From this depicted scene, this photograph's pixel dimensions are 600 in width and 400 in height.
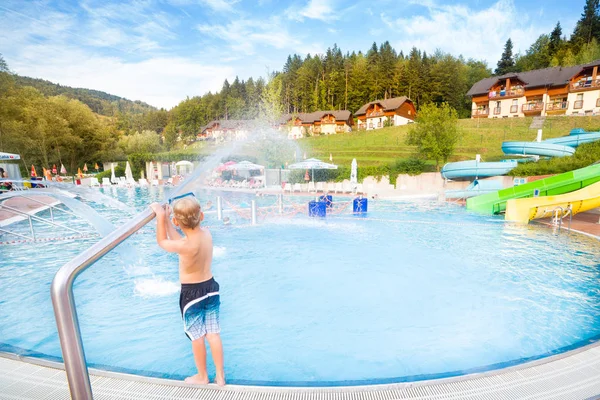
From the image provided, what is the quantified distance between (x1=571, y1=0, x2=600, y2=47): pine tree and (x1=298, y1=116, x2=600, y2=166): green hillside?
150 feet

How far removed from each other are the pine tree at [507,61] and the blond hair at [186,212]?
321 ft

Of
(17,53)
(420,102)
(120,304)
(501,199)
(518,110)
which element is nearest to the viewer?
(120,304)

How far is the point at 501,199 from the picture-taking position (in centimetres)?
1666

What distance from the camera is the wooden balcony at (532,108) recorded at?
49216 mm

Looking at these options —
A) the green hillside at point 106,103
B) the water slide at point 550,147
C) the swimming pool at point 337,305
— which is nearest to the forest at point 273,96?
the green hillside at point 106,103

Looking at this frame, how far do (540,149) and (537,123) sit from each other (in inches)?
905

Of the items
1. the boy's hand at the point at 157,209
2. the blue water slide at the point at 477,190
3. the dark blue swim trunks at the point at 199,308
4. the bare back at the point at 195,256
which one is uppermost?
the boy's hand at the point at 157,209

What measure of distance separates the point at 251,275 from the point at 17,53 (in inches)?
1887

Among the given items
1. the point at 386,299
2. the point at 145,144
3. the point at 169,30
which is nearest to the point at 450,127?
the point at 386,299

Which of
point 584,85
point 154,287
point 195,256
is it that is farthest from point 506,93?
point 195,256

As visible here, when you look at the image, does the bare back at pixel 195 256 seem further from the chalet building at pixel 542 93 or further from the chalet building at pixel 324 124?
the chalet building at pixel 324 124

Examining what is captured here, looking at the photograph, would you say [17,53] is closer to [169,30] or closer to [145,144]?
[169,30]

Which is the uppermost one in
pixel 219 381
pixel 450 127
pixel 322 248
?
pixel 450 127

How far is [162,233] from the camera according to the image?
9.01 feet
